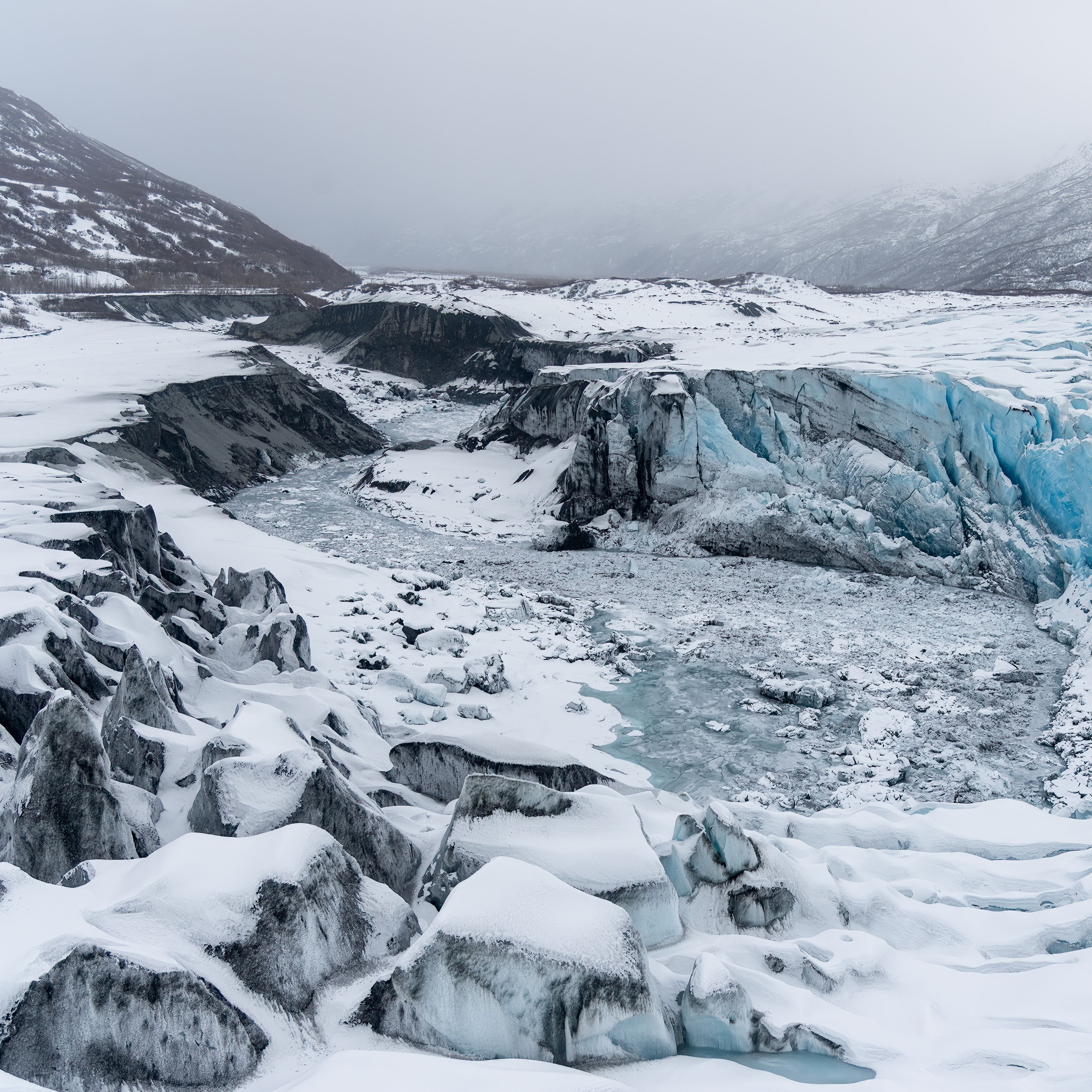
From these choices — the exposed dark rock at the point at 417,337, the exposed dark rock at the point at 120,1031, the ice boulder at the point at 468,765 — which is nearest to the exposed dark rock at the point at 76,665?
the ice boulder at the point at 468,765

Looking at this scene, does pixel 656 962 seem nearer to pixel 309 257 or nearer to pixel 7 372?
pixel 7 372

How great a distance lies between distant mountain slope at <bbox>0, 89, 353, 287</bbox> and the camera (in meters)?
65.9

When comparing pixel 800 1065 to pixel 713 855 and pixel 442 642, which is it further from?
pixel 442 642

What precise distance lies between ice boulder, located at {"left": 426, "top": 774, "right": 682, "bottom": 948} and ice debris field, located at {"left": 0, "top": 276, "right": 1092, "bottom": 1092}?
3 cm

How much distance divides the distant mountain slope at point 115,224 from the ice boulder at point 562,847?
2711 inches

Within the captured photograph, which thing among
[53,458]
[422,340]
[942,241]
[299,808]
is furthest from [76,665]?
[942,241]

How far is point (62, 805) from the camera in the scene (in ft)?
15.4

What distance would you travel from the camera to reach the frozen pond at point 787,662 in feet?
32.1

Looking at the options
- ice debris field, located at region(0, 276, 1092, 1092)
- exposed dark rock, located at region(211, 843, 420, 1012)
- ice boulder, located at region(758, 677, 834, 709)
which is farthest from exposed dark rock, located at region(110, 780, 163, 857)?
ice boulder, located at region(758, 677, 834, 709)

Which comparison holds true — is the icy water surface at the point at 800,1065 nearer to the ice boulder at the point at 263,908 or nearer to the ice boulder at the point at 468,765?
the ice boulder at the point at 263,908

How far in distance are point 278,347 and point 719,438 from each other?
1491 inches

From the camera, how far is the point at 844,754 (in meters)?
10.1

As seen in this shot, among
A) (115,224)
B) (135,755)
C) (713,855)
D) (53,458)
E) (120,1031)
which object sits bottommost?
(713,855)

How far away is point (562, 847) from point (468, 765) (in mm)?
2228
